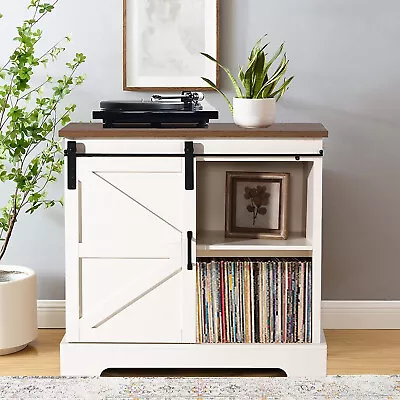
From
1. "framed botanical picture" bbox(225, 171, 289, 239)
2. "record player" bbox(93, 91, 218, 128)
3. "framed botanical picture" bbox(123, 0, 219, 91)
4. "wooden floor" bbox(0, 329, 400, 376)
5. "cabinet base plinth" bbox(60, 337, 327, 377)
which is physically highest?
"framed botanical picture" bbox(123, 0, 219, 91)

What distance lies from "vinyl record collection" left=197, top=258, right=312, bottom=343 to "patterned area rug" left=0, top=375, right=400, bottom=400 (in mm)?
1653

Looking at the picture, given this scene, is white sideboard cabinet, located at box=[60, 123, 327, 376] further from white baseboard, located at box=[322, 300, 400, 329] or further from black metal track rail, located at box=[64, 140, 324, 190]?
white baseboard, located at box=[322, 300, 400, 329]

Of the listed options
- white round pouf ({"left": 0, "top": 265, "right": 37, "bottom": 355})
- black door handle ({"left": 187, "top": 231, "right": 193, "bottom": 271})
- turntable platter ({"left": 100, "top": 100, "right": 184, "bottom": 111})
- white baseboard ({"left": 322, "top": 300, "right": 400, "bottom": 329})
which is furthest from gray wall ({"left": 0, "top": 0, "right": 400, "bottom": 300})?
black door handle ({"left": 187, "top": 231, "right": 193, "bottom": 271})

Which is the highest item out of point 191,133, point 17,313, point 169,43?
point 169,43

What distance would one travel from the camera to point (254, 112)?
2975 mm

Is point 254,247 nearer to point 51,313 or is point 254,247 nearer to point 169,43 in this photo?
point 169,43

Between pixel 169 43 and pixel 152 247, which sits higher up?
pixel 169 43

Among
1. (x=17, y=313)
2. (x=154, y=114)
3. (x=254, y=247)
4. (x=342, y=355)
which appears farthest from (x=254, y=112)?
(x=17, y=313)

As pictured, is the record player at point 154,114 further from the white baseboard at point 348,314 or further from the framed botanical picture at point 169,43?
the white baseboard at point 348,314

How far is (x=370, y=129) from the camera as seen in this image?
3.48m

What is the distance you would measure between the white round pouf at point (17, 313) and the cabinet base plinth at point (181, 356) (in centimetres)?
27

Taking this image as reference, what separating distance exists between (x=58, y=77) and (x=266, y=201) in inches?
42.8

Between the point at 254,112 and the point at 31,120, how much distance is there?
2.98ft

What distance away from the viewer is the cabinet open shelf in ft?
9.84
